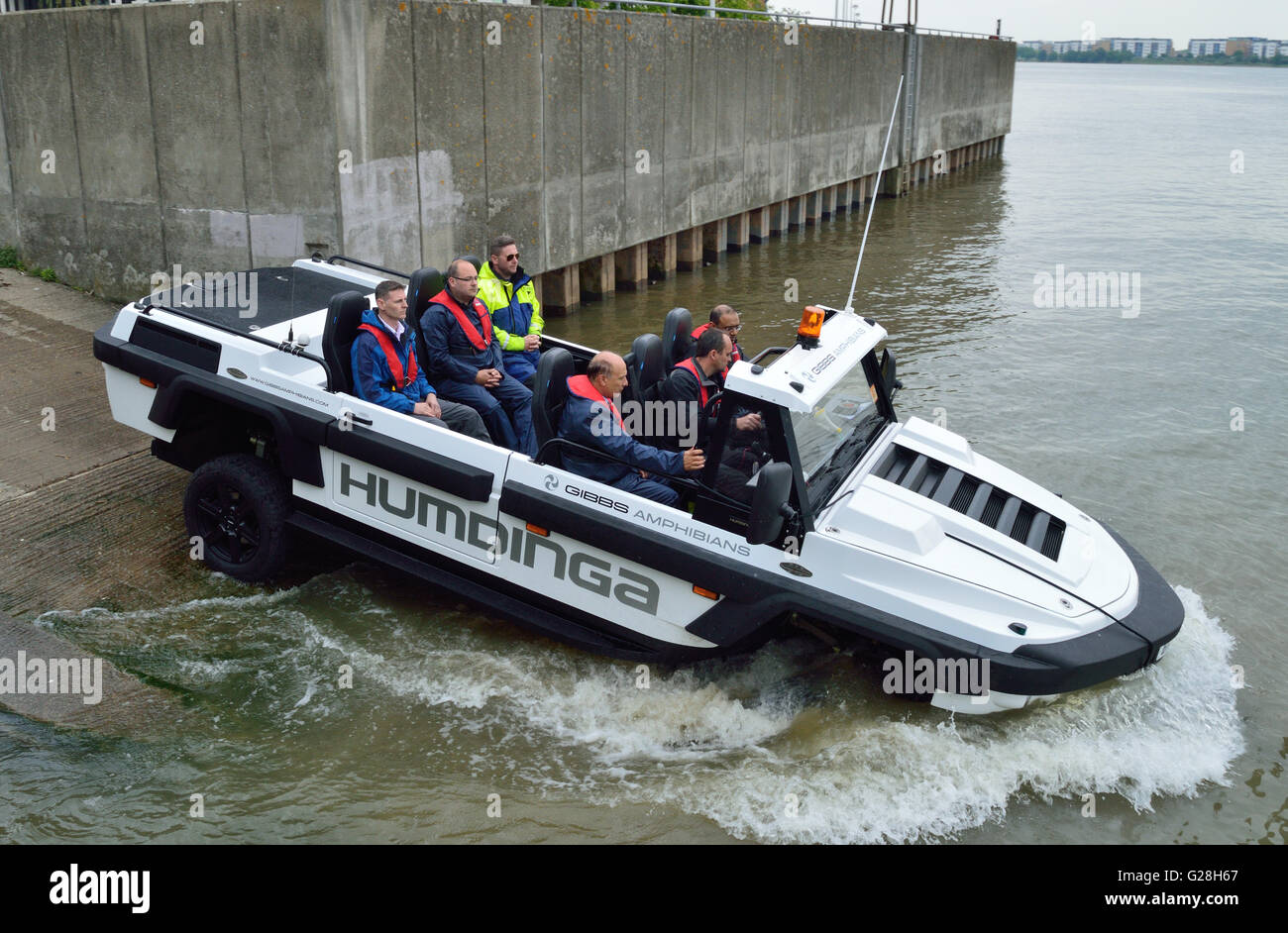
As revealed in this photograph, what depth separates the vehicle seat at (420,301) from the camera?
7.00m

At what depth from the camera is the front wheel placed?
6.43 meters

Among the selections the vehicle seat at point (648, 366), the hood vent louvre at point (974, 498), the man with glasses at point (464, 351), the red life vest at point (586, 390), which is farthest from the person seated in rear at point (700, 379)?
the man with glasses at point (464, 351)

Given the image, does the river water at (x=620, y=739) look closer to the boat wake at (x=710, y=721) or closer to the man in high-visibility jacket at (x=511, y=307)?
the boat wake at (x=710, y=721)

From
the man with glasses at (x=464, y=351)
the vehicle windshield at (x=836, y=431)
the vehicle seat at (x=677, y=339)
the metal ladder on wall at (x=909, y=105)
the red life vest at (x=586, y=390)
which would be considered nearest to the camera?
the vehicle windshield at (x=836, y=431)

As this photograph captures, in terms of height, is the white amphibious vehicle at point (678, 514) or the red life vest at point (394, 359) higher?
the red life vest at point (394, 359)

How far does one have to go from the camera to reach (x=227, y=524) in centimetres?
664

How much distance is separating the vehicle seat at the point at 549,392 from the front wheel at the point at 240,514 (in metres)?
1.67

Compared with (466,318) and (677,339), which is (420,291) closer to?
(466,318)

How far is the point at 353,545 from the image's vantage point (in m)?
Answer: 6.36

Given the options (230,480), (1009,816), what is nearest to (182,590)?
(230,480)

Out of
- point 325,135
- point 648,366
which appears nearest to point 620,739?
point 648,366

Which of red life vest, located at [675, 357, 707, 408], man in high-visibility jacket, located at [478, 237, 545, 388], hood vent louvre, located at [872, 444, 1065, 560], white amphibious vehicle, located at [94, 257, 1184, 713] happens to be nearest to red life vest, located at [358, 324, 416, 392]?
white amphibious vehicle, located at [94, 257, 1184, 713]

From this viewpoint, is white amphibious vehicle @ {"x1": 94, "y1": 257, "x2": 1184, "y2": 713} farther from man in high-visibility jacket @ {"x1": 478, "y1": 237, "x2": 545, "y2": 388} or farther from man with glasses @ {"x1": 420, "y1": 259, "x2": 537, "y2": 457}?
man in high-visibility jacket @ {"x1": 478, "y1": 237, "x2": 545, "y2": 388}

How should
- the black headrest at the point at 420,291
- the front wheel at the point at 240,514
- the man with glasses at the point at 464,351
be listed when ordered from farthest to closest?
the black headrest at the point at 420,291 → the man with glasses at the point at 464,351 → the front wheel at the point at 240,514
